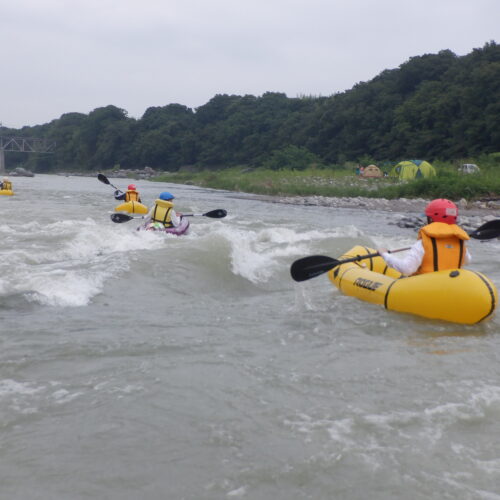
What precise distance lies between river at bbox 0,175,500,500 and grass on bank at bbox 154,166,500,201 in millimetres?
14657

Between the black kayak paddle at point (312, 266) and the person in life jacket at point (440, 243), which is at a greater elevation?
the person in life jacket at point (440, 243)

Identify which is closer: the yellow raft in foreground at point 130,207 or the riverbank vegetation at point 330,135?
the yellow raft in foreground at point 130,207

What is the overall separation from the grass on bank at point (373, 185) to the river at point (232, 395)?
14.7 m

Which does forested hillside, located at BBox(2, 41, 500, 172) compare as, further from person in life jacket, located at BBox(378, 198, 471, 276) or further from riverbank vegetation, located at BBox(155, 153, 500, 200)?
person in life jacket, located at BBox(378, 198, 471, 276)

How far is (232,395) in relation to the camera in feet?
10.1

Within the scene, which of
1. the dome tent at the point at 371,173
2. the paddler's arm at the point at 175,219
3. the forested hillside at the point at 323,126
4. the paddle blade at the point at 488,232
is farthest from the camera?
the forested hillside at the point at 323,126

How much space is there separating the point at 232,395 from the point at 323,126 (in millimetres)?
48886

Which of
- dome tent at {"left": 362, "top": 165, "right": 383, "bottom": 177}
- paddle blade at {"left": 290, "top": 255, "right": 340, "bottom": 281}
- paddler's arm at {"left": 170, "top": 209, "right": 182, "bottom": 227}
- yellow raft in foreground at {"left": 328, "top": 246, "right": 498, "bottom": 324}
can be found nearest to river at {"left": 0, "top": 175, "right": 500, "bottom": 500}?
yellow raft in foreground at {"left": 328, "top": 246, "right": 498, "bottom": 324}

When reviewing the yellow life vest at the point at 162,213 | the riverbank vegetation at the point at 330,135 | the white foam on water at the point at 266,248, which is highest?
the riverbank vegetation at the point at 330,135

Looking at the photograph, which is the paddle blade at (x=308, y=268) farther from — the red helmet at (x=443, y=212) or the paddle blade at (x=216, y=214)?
the paddle blade at (x=216, y=214)

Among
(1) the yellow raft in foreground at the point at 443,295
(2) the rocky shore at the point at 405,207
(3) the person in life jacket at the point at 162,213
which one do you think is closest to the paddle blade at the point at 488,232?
(1) the yellow raft in foreground at the point at 443,295

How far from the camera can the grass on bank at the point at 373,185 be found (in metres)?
19.0

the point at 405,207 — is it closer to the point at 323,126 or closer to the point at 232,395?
the point at 232,395

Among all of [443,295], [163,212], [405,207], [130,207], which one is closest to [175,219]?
[163,212]
